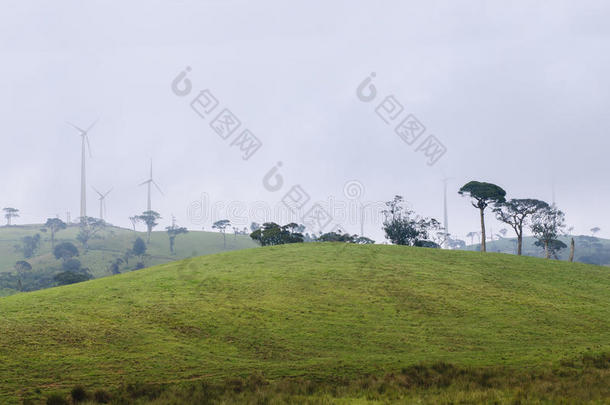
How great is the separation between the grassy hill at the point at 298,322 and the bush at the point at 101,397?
1.91m

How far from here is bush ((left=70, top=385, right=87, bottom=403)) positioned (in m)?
20.8

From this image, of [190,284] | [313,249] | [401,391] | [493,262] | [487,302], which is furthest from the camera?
[313,249]

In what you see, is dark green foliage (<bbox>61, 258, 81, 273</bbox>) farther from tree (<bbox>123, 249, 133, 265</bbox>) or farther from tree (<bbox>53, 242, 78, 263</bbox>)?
tree (<bbox>123, 249, 133, 265</bbox>)

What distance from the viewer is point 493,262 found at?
64000 mm

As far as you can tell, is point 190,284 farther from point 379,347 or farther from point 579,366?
point 579,366

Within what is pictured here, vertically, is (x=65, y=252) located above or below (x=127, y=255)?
above

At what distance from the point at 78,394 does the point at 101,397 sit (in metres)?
1.17

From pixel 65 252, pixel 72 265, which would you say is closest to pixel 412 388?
pixel 72 265

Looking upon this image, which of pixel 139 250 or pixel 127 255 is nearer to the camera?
pixel 127 255

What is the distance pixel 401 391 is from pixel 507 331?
18.1m

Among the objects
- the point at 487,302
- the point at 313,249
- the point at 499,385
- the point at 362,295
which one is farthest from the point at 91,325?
the point at 313,249

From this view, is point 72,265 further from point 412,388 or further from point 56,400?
point 412,388

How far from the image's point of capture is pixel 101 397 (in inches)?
824

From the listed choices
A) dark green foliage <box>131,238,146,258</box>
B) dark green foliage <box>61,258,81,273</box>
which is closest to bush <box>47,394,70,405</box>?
dark green foliage <box>61,258,81,273</box>
